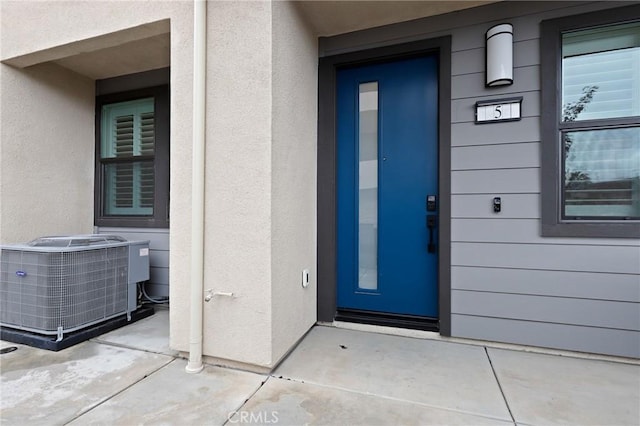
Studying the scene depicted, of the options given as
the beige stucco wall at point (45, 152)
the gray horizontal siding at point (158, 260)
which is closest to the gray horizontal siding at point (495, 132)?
the gray horizontal siding at point (158, 260)

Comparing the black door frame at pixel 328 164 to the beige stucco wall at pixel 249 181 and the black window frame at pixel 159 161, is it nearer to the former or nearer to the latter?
the beige stucco wall at pixel 249 181

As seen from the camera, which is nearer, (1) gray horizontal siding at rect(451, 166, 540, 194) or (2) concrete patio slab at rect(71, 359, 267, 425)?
(2) concrete patio slab at rect(71, 359, 267, 425)

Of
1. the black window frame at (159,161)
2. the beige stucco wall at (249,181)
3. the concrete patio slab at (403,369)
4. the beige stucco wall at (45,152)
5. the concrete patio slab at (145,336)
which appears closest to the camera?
the concrete patio slab at (403,369)

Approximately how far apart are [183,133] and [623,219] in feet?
10.1

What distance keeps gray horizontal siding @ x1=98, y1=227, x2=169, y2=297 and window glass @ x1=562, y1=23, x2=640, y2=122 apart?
3.72m

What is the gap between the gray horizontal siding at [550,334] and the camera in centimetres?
204

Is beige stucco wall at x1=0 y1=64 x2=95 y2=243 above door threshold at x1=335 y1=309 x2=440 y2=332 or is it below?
above

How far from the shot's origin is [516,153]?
2244 millimetres

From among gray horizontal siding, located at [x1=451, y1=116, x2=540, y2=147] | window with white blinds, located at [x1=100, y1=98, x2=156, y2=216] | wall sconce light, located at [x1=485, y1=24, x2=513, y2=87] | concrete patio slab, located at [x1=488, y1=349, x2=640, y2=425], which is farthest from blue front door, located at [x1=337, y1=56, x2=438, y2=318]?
window with white blinds, located at [x1=100, y1=98, x2=156, y2=216]

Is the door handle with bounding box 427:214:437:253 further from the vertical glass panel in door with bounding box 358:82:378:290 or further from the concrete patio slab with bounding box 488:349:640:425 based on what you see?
the concrete patio slab with bounding box 488:349:640:425

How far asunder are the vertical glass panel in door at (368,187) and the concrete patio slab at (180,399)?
1.26 meters

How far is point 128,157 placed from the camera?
3.45 m

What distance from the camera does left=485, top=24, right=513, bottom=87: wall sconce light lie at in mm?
2199

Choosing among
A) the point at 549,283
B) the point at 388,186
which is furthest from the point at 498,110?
the point at 549,283
